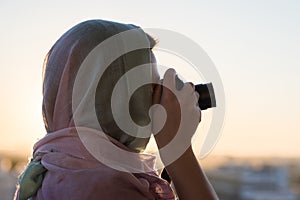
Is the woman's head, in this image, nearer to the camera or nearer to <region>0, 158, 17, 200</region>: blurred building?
the camera

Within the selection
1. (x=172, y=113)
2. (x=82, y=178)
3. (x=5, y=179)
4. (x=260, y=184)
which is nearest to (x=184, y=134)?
(x=172, y=113)

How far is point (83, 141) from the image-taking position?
63 cm

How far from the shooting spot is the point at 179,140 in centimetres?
66

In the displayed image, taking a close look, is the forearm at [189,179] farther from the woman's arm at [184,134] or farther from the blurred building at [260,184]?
the blurred building at [260,184]

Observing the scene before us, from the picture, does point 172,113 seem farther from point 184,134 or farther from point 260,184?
point 260,184

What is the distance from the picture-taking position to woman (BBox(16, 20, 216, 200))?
0.62m

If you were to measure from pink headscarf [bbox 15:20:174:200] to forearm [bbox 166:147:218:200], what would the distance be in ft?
0.05

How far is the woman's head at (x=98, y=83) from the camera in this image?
2.12 ft

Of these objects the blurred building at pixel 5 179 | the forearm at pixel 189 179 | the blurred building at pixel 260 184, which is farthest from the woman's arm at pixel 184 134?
the blurred building at pixel 260 184

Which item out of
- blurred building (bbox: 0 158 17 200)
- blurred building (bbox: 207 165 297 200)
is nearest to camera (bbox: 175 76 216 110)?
blurred building (bbox: 0 158 17 200)

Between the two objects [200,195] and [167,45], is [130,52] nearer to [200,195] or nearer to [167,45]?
[167,45]

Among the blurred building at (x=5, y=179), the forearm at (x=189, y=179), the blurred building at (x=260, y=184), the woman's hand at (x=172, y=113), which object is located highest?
the woman's hand at (x=172, y=113)

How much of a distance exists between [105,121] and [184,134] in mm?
91

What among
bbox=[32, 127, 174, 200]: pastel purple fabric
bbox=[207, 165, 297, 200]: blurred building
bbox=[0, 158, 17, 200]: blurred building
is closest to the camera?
bbox=[32, 127, 174, 200]: pastel purple fabric
